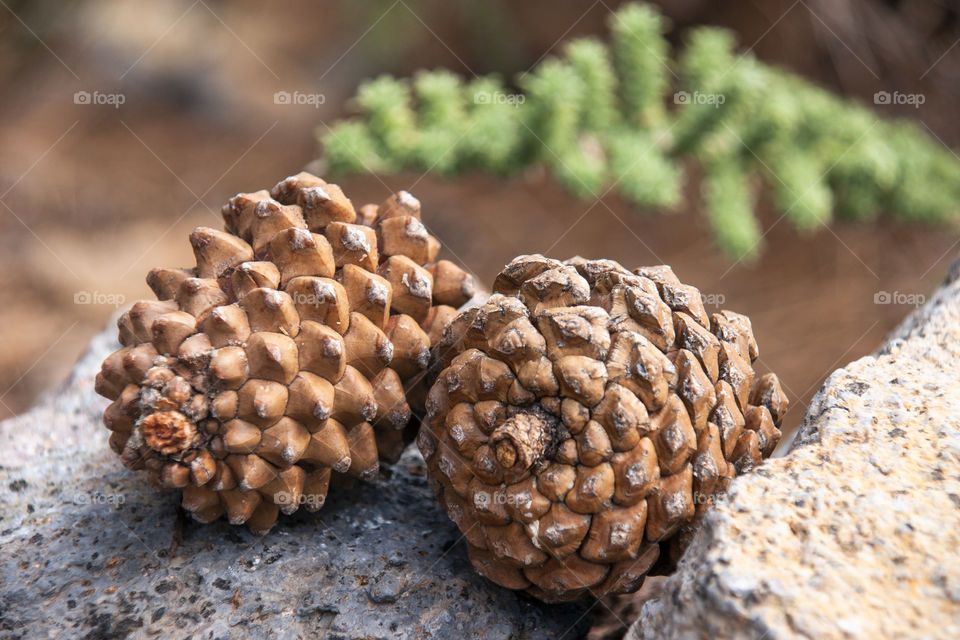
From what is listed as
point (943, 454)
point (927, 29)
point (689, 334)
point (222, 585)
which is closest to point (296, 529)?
point (222, 585)

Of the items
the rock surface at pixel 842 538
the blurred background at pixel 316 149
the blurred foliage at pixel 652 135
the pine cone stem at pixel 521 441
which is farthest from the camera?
the blurred background at pixel 316 149

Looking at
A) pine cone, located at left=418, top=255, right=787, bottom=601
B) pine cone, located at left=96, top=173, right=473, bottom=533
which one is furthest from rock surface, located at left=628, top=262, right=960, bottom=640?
pine cone, located at left=96, top=173, right=473, bottom=533

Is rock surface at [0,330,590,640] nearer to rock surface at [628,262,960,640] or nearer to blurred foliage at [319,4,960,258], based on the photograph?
rock surface at [628,262,960,640]

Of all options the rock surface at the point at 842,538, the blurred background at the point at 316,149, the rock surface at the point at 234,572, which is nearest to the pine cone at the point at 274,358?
the rock surface at the point at 234,572

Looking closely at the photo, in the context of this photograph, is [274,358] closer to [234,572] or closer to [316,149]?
[234,572]

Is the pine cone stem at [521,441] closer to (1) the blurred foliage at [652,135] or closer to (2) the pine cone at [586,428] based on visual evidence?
(2) the pine cone at [586,428]
